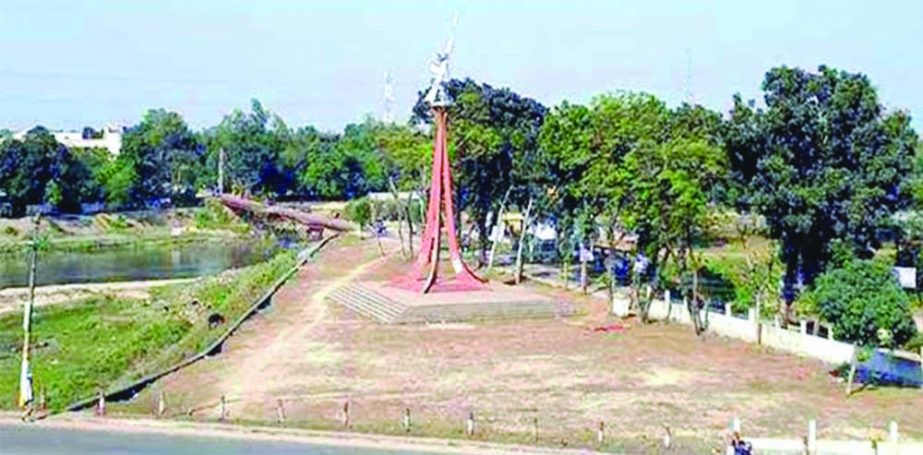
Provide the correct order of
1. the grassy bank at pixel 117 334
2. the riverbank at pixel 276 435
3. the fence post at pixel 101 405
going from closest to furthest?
the riverbank at pixel 276 435
the fence post at pixel 101 405
the grassy bank at pixel 117 334

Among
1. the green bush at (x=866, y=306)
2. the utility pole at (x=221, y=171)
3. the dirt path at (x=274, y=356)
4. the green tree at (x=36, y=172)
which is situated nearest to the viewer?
the green bush at (x=866, y=306)

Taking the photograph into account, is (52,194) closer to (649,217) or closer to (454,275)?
(454,275)

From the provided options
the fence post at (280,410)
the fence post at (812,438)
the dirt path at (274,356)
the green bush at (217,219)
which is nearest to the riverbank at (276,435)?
the fence post at (280,410)

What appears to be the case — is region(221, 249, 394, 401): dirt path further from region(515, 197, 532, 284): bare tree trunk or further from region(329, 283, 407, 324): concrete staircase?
region(515, 197, 532, 284): bare tree trunk

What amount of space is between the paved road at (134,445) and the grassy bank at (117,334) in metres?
2.96

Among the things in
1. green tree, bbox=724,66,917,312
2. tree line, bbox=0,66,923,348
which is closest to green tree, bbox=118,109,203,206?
tree line, bbox=0,66,923,348

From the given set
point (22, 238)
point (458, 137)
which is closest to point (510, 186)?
point (458, 137)

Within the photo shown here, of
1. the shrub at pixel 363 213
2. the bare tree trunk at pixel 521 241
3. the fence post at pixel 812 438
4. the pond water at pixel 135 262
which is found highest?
the shrub at pixel 363 213

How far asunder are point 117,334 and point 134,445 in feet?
69.9

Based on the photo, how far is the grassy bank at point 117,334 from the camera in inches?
1289

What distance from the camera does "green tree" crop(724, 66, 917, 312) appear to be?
132 ft

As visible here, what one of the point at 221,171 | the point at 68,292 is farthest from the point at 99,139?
the point at 68,292

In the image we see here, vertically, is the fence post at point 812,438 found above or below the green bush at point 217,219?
below

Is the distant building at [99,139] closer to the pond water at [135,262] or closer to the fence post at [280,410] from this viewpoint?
the pond water at [135,262]
